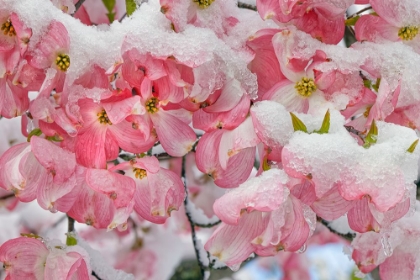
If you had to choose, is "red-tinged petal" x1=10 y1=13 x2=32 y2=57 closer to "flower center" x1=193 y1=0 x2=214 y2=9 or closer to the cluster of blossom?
the cluster of blossom

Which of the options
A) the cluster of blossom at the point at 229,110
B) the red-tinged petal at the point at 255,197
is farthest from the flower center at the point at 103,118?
the red-tinged petal at the point at 255,197

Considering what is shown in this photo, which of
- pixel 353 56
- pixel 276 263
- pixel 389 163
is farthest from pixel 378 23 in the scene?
pixel 276 263

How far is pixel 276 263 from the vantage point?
1914 mm

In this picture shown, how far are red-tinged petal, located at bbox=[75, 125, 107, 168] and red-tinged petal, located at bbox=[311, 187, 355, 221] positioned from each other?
172 millimetres

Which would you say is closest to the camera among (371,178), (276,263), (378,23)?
(371,178)

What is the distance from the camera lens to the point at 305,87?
1.80ft

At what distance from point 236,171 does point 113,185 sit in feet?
0.34

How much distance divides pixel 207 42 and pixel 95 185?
0.14 m

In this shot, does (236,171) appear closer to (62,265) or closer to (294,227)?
(294,227)

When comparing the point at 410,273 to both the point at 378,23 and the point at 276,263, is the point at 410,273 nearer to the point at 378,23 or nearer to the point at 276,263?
the point at 378,23

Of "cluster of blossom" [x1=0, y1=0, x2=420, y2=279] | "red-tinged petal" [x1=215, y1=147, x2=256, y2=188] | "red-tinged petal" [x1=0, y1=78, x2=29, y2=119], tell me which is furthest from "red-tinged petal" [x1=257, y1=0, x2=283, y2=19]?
"red-tinged petal" [x1=0, y1=78, x2=29, y2=119]

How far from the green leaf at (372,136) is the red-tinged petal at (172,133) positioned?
0.47ft

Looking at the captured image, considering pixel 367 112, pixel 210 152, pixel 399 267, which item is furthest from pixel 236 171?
pixel 399 267

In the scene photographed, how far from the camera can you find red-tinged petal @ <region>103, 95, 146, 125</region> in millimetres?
495
